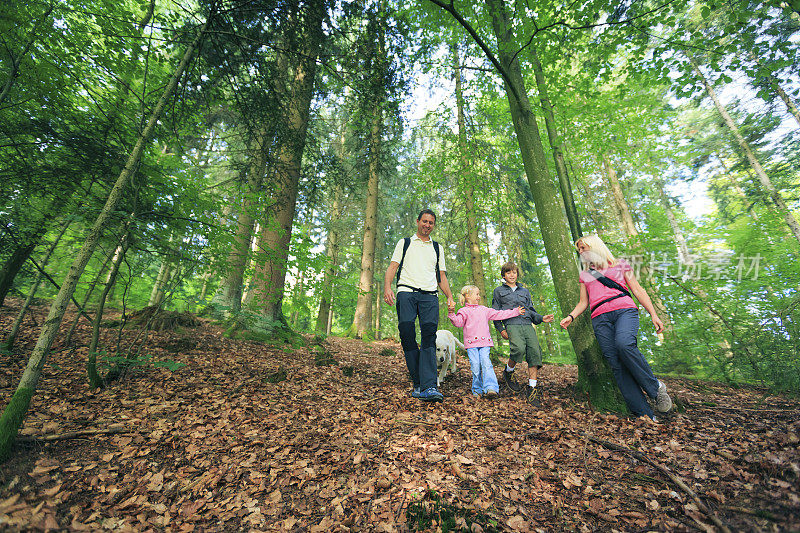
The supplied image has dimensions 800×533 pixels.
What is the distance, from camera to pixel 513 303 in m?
5.40

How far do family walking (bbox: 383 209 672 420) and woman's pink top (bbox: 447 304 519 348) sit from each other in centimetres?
2

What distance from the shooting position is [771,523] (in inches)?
60.0

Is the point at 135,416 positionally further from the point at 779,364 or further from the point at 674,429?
the point at 779,364

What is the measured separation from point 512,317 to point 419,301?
72.3 inches

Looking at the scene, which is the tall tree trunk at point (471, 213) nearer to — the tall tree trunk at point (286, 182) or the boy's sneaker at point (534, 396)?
the tall tree trunk at point (286, 182)

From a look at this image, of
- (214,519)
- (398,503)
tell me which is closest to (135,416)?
(214,519)

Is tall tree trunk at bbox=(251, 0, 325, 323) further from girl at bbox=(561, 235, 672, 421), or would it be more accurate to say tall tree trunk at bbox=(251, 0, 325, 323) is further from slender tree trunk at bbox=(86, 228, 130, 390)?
girl at bbox=(561, 235, 672, 421)

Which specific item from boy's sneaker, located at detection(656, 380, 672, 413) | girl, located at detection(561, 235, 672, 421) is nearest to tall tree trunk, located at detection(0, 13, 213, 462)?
girl, located at detection(561, 235, 672, 421)

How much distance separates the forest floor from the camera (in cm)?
202

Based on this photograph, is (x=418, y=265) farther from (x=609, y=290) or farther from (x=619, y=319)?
(x=619, y=319)

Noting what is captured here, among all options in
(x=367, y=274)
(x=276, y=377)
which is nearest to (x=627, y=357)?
(x=276, y=377)

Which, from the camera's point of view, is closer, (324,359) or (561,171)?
(561,171)

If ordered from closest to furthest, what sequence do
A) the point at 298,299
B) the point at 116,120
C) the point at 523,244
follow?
the point at 116,120 < the point at 298,299 < the point at 523,244

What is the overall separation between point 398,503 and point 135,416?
3010 millimetres
